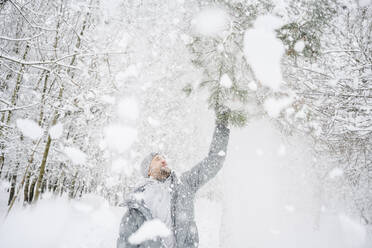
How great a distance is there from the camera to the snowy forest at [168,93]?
3.55m

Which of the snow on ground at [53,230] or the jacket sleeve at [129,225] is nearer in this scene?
the jacket sleeve at [129,225]

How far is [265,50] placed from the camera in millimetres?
3889

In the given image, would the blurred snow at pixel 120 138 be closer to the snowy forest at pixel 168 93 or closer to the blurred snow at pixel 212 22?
the snowy forest at pixel 168 93

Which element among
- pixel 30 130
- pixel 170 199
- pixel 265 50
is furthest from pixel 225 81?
pixel 30 130

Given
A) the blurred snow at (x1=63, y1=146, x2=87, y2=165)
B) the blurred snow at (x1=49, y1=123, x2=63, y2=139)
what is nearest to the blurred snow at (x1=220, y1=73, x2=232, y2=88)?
the blurred snow at (x1=49, y1=123, x2=63, y2=139)

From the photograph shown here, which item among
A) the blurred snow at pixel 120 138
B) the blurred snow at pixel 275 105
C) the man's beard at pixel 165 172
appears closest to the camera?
the man's beard at pixel 165 172

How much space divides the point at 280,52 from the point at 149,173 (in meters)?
2.86

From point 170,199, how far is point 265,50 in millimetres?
2815

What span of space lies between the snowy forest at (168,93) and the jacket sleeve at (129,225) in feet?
0.51

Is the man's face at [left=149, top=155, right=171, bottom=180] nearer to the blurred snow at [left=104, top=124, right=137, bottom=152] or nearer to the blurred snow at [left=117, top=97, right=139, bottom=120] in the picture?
the blurred snow at [left=104, top=124, right=137, bottom=152]

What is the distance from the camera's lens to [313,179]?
19.6 meters

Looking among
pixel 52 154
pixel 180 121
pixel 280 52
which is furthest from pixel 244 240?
pixel 280 52

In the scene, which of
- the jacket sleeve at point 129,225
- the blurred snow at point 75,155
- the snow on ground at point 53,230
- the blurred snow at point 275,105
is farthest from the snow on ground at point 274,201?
the jacket sleeve at point 129,225

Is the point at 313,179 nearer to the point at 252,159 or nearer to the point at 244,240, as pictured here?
the point at 252,159
